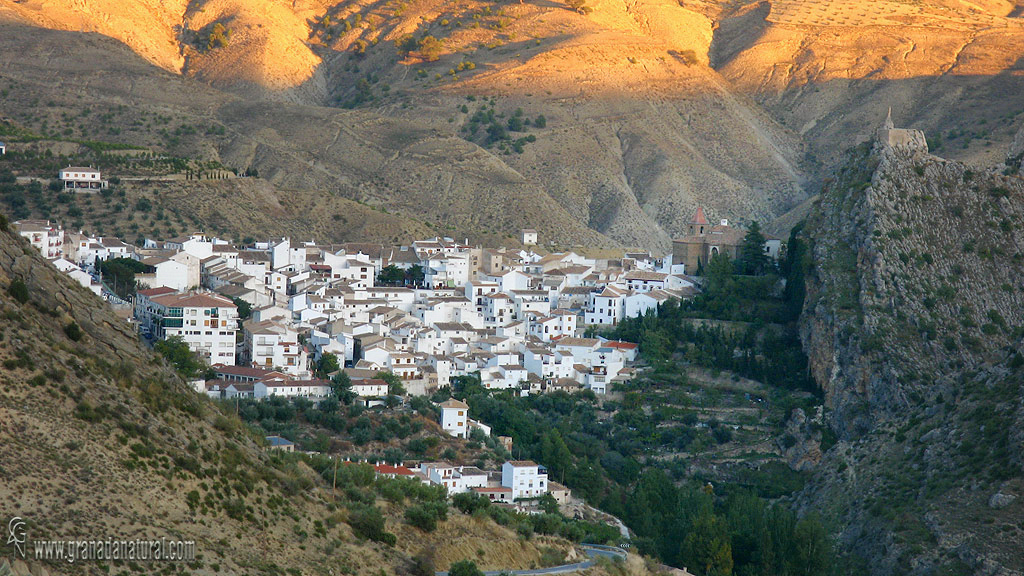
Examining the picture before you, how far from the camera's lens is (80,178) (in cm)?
6944

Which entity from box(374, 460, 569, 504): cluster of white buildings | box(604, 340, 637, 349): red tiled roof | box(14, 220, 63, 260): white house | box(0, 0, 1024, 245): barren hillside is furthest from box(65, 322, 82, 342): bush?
box(0, 0, 1024, 245): barren hillside

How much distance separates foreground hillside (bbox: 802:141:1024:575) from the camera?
127ft

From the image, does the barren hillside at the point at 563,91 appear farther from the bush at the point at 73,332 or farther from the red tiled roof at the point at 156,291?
the bush at the point at 73,332

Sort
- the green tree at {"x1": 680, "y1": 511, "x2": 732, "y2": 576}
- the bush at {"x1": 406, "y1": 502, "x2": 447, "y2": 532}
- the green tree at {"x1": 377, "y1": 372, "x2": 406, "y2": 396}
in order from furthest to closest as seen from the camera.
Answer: the green tree at {"x1": 377, "y1": 372, "x2": 406, "y2": 396}, the green tree at {"x1": 680, "y1": 511, "x2": 732, "y2": 576}, the bush at {"x1": 406, "y1": 502, "x2": 447, "y2": 532}

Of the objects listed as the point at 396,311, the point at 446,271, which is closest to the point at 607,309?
the point at 446,271

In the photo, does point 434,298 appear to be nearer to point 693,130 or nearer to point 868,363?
point 868,363

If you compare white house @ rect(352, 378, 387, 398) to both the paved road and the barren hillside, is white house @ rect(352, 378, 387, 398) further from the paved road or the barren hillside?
the barren hillside

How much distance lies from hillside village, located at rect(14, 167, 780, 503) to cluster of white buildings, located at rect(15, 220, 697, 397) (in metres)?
0.07

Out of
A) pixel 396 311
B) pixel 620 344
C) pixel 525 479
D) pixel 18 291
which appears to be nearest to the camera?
pixel 18 291

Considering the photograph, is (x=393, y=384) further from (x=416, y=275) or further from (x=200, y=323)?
(x=416, y=275)

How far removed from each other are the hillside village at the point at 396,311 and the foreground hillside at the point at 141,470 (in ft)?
45.8

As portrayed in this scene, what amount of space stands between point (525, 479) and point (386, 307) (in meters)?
16.0

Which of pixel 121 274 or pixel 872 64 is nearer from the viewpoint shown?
pixel 121 274

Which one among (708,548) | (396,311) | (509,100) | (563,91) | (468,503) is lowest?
(708,548)
